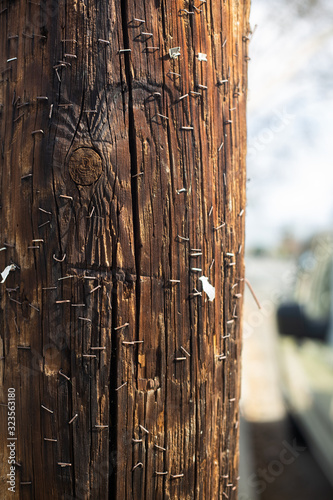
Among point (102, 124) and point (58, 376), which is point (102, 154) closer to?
point (102, 124)

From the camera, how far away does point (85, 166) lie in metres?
1.34

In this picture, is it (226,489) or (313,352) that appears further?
(313,352)

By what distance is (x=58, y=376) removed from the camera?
1.37 metres

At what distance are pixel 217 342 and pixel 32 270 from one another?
0.65m

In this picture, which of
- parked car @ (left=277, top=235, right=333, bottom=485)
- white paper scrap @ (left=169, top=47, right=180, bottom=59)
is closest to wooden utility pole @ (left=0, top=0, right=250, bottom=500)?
white paper scrap @ (left=169, top=47, right=180, bottom=59)

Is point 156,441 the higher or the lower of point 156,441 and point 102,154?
the lower

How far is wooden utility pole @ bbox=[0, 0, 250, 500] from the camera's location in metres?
1.35

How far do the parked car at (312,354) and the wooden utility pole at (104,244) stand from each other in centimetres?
423

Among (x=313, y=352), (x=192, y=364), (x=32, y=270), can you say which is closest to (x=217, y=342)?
(x=192, y=364)

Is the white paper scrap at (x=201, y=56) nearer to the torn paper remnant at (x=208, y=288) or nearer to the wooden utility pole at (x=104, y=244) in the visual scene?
→ the wooden utility pole at (x=104, y=244)

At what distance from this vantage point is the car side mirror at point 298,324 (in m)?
5.84

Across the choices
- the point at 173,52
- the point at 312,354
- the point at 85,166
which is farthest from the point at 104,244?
the point at 312,354

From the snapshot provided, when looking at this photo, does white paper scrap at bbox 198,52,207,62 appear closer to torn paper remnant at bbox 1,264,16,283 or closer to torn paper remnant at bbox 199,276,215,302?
torn paper remnant at bbox 199,276,215,302

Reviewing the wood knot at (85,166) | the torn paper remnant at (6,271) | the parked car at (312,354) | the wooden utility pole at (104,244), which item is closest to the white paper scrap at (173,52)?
the wooden utility pole at (104,244)
